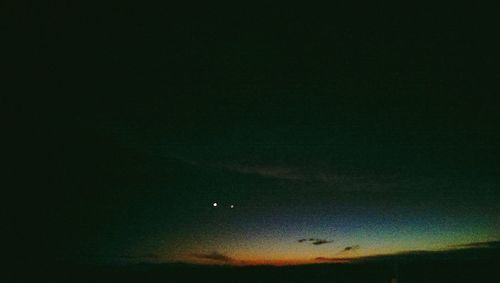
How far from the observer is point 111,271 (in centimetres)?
1755

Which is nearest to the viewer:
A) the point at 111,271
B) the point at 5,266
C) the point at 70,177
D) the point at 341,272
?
the point at 5,266

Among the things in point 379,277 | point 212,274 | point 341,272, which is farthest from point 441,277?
point 212,274

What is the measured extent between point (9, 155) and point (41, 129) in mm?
903

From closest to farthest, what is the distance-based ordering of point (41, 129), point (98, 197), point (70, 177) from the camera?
point (41, 129) < point (70, 177) < point (98, 197)

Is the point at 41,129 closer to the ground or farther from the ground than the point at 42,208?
farther from the ground

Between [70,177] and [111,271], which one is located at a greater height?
[70,177]

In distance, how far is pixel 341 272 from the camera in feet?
74.0

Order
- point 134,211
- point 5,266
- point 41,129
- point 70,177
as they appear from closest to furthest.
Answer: point 5,266, point 41,129, point 70,177, point 134,211

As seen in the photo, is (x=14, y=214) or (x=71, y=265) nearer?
(x=14, y=214)

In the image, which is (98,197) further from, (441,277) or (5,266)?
(441,277)

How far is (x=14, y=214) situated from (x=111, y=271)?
6.00 m

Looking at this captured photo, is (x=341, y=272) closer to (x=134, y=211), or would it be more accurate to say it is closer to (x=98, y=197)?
(x=134, y=211)

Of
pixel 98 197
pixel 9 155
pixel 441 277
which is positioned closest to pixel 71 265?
pixel 98 197

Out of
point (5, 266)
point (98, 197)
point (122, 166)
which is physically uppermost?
point (122, 166)
